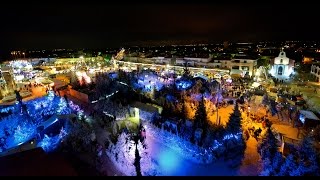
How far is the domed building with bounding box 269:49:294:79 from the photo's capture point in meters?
24.0

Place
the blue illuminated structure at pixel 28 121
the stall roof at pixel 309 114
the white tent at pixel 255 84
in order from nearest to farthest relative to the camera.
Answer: the stall roof at pixel 309 114
the blue illuminated structure at pixel 28 121
the white tent at pixel 255 84

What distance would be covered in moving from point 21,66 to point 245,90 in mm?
27401

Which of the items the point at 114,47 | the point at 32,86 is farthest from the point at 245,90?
the point at 114,47

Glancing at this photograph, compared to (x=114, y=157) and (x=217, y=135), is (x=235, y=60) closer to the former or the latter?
(x=217, y=135)

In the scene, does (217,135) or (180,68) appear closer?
(217,135)

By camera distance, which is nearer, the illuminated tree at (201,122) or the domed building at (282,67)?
the illuminated tree at (201,122)

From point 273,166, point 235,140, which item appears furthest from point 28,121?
point 273,166

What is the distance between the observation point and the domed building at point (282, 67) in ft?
78.6

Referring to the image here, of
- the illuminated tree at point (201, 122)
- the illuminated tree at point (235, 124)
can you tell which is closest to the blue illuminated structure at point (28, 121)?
the illuminated tree at point (201, 122)

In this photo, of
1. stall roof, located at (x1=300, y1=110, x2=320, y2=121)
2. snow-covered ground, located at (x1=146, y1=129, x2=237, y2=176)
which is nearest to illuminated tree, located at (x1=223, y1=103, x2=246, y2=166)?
snow-covered ground, located at (x1=146, y1=129, x2=237, y2=176)

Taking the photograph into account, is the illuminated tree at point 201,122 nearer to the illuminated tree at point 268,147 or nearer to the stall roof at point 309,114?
the illuminated tree at point 268,147

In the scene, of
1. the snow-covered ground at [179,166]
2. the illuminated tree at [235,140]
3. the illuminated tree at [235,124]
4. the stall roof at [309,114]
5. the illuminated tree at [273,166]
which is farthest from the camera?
Result: the stall roof at [309,114]

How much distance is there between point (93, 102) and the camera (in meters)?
18.1

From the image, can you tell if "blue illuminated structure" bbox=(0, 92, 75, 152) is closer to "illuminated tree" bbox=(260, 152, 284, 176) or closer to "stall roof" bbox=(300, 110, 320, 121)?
"illuminated tree" bbox=(260, 152, 284, 176)
